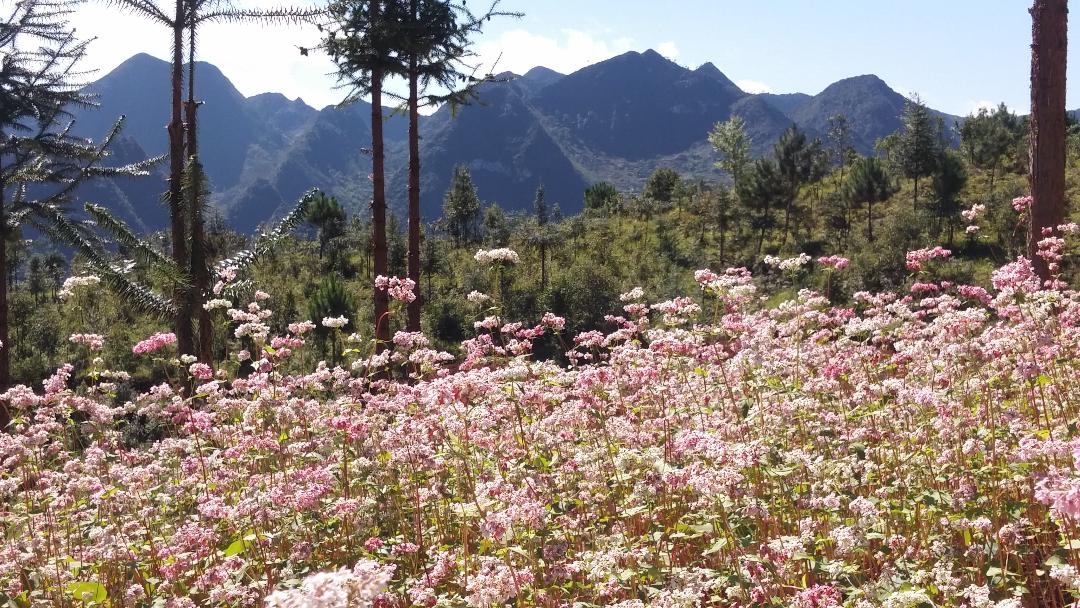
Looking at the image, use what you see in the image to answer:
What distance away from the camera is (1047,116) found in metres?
9.09

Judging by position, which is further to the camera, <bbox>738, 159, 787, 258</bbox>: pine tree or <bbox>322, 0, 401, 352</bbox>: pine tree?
<bbox>738, 159, 787, 258</bbox>: pine tree

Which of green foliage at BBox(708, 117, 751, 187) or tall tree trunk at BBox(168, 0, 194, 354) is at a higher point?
green foliage at BBox(708, 117, 751, 187)

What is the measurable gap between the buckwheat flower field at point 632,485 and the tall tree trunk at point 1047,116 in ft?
13.3

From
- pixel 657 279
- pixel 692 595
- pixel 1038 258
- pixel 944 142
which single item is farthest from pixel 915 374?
pixel 944 142

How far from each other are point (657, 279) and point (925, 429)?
37.7 meters

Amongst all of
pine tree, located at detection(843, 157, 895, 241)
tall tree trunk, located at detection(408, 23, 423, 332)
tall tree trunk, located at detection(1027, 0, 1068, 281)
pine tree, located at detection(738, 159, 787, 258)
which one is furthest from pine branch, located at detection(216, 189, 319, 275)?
pine tree, located at detection(843, 157, 895, 241)

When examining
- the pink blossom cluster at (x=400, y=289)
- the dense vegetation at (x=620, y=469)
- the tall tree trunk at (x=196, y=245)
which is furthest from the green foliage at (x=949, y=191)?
the pink blossom cluster at (x=400, y=289)

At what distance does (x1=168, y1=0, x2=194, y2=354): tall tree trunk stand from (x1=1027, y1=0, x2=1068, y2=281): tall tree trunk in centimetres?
1376

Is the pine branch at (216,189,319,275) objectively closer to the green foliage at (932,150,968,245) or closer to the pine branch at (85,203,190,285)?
the pine branch at (85,203,190,285)

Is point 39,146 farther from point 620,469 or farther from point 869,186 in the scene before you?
point 869,186

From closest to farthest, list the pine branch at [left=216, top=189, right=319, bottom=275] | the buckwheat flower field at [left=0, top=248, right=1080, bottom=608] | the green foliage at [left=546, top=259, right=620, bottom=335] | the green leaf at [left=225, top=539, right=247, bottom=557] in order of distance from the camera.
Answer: the buckwheat flower field at [left=0, top=248, right=1080, bottom=608], the green leaf at [left=225, top=539, right=247, bottom=557], the pine branch at [left=216, top=189, right=319, bottom=275], the green foliage at [left=546, top=259, right=620, bottom=335]

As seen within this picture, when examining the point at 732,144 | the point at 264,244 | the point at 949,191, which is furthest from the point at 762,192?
the point at 264,244

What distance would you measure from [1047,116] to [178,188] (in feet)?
46.9

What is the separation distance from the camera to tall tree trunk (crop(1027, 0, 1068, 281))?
29.2 feet
